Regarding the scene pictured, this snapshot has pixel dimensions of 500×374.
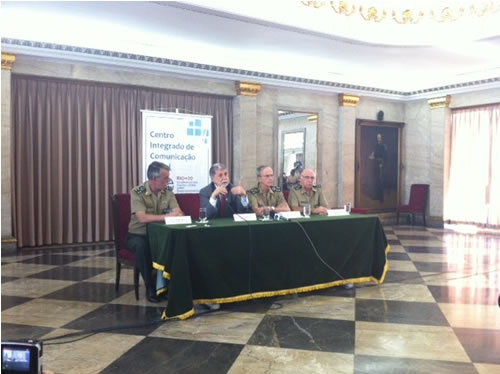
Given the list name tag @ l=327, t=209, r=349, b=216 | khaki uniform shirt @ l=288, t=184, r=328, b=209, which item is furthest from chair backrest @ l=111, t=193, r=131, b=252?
name tag @ l=327, t=209, r=349, b=216

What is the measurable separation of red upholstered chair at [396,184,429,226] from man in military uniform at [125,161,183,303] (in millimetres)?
6357

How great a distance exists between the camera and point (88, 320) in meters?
3.27

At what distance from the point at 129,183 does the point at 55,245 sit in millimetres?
1365

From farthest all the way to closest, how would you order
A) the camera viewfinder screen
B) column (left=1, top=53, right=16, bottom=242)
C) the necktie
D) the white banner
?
the white banner
column (left=1, top=53, right=16, bottom=242)
the necktie
the camera viewfinder screen

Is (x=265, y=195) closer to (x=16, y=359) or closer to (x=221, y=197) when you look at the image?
A: (x=221, y=197)

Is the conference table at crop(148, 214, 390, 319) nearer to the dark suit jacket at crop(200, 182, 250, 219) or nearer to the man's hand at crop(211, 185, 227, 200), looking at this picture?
the man's hand at crop(211, 185, 227, 200)

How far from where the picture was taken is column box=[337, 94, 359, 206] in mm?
9047

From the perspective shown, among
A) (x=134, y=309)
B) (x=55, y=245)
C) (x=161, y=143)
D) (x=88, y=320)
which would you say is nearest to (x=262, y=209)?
(x=134, y=309)

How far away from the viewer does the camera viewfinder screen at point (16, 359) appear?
109cm

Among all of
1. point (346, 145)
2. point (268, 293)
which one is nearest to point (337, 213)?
point (268, 293)

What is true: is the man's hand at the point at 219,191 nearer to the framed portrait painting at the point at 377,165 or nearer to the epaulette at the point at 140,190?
the epaulette at the point at 140,190

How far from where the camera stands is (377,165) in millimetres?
9672

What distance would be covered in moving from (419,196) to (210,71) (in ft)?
16.5

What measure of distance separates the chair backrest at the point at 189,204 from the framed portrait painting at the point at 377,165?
5545 mm
